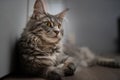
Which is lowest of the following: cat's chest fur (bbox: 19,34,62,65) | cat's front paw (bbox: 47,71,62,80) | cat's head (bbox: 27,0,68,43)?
cat's front paw (bbox: 47,71,62,80)

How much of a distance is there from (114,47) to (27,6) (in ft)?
5.21

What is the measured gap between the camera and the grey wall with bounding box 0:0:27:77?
98 centimetres

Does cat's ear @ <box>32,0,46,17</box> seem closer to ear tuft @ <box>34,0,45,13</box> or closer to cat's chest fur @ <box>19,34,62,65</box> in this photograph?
ear tuft @ <box>34,0,45,13</box>

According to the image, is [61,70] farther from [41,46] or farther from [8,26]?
[8,26]

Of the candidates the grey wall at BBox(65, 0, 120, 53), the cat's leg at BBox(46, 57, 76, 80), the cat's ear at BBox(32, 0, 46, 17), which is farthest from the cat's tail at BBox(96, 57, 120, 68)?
the cat's ear at BBox(32, 0, 46, 17)

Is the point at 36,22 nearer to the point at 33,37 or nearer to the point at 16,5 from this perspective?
the point at 33,37

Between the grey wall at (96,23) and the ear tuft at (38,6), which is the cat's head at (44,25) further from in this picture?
the grey wall at (96,23)

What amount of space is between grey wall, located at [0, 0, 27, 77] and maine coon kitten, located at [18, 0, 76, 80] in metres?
Answer: 0.08

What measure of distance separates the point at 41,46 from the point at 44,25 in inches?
5.0

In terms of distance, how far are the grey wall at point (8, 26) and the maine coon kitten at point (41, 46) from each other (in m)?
0.08

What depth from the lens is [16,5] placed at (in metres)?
1.12

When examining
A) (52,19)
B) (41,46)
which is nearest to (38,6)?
(52,19)

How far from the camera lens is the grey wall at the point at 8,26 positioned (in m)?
0.98

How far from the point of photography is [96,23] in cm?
230
